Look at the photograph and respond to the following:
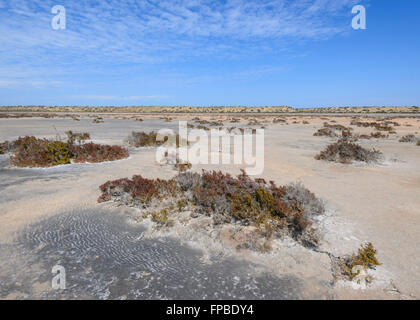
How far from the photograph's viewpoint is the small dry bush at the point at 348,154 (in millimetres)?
10477

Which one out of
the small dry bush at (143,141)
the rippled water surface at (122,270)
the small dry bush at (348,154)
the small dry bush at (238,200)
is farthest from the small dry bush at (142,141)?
the rippled water surface at (122,270)

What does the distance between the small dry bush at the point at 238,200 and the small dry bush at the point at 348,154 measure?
5864 millimetres

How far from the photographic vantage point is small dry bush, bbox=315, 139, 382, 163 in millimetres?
10477

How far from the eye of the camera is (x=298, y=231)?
14.7ft

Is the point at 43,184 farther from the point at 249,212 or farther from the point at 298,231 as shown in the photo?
the point at 298,231

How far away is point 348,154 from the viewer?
1080 cm

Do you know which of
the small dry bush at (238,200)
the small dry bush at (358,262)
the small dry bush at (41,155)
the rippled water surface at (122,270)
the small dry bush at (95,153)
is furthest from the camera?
the small dry bush at (95,153)

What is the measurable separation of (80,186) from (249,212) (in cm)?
511

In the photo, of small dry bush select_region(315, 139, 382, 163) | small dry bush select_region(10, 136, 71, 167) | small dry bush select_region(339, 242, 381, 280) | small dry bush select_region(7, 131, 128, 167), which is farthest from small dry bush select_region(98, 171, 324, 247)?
small dry bush select_region(315, 139, 382, 163)

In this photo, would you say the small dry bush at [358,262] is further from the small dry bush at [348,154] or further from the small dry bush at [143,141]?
the small dry bush at [143,141]

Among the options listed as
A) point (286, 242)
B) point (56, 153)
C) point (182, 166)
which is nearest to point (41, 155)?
point (56, 153)

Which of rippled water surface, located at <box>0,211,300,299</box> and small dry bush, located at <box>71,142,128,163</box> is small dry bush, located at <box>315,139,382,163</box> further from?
small dry bush, located at <box>71,142,128,163</box>

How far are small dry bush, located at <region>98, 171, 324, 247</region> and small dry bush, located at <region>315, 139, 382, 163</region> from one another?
231 inches

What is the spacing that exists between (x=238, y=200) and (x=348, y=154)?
783 centimetres
